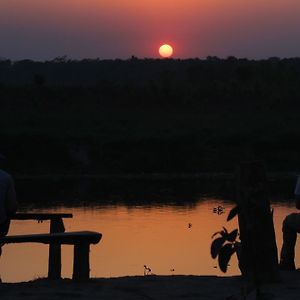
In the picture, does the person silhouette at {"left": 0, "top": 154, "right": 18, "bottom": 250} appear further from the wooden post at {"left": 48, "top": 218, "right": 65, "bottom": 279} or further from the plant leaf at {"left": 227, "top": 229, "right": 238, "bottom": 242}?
the plant leaf at {"left": 227, "top": 229, "right": 238, "bottom": 242}

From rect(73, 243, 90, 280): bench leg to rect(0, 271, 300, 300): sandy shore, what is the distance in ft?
0.29

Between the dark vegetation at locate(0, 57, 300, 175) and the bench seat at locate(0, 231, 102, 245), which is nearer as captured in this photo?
the bench seat at locate(0, 231, 102, 245)

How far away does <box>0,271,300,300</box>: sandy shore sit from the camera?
8.47 meters

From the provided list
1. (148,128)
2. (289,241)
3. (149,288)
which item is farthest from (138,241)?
(148,128)

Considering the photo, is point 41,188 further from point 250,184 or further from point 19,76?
point 19,76

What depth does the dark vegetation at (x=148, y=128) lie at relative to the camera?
116ft

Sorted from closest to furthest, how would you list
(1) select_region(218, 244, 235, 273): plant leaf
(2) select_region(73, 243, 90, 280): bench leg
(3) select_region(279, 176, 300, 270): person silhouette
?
(1) select_region(218, 244, 235, 273): plant leaf, (2) select_region(73, 243, 90, 280): bench leg, (3) select_region(279, 176, 300, 270): person silhouette

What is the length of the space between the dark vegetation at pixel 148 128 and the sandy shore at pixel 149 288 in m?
24.9

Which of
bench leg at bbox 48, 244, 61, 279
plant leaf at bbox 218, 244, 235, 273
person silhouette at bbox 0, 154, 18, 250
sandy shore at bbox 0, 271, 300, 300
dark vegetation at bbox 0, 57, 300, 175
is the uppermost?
dark vegetation at bbox 0, 57, 300, 175

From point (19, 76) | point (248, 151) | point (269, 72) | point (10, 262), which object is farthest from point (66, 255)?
point (19, 76)

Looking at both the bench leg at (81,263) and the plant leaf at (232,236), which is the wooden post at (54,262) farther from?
the plant leaf at (232,236)

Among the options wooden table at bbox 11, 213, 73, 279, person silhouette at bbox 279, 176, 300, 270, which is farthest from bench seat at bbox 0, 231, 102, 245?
person silhouette at bbox 279, 176, 300, 270

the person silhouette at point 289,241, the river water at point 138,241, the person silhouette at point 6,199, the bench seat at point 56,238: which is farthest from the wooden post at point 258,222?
the river water at point 138,241

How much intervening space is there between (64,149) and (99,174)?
2434 mm
